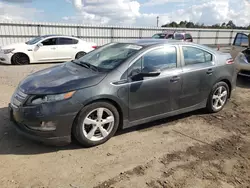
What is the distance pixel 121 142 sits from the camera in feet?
11.8

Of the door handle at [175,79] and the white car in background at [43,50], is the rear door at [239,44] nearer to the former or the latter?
the door handle at [175,79]

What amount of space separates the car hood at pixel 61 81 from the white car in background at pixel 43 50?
7.65 metres

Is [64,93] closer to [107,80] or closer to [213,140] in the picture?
[107,80]

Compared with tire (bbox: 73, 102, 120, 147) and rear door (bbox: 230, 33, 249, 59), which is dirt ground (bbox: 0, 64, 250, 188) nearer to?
tire (bbox: 73, 102, 120, 147)

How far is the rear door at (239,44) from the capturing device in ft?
27.8

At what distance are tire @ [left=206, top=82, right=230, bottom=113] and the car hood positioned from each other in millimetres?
2468

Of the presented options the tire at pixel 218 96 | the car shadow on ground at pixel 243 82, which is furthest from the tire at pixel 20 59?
the car shadow on ground at pixel 243 82

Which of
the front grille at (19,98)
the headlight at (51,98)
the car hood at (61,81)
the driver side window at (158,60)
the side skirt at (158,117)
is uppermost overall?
the driver side window at (158,60)

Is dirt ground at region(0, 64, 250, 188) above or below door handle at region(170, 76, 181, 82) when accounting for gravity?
below

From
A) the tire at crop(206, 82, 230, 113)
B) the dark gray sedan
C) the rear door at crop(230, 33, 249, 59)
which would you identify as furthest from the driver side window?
the rear door at crop(230, 33, 249, 59)

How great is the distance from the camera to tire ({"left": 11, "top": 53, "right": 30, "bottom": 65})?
10441mm

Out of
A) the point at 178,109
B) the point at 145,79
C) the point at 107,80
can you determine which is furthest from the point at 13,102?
the point at 178,109

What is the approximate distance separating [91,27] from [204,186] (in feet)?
60.1

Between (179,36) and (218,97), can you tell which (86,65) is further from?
(179,36)
